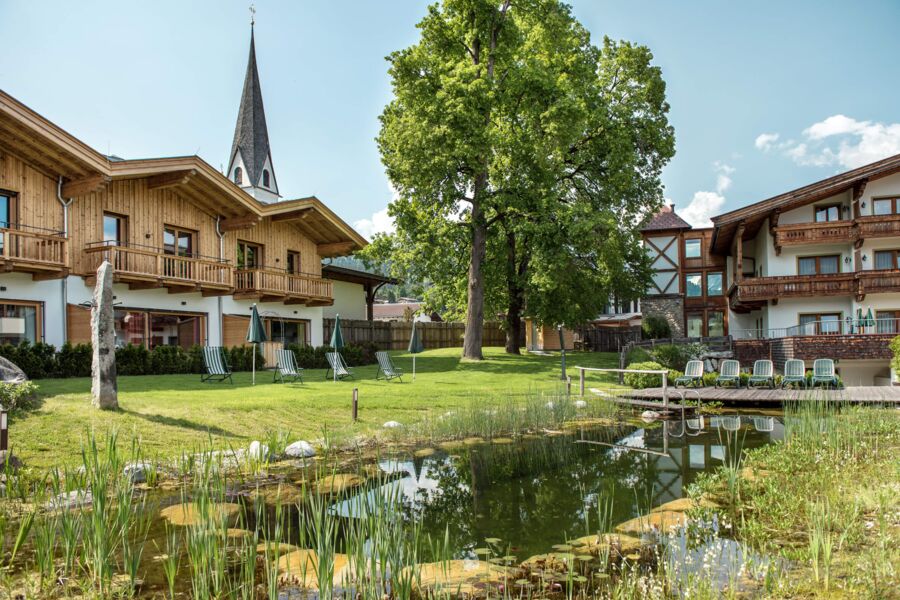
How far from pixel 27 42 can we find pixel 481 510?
48.9 feet

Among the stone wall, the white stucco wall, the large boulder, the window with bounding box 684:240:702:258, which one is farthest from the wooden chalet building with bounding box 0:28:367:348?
the window with bounding box 684:240:702:258

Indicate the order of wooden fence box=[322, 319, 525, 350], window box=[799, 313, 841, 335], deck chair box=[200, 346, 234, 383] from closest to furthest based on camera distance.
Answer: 1. deck chair box=[200, 346, 234, 383]
2. window box=[799, 313, 841, 335]
3. wooden fence box=[322, 319, 525, 350]

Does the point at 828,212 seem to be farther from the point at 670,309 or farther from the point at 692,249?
the point at 670,309

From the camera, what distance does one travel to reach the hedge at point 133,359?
46.6 feet

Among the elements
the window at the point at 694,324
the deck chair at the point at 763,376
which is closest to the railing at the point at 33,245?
the deck chair at the point at 763,376

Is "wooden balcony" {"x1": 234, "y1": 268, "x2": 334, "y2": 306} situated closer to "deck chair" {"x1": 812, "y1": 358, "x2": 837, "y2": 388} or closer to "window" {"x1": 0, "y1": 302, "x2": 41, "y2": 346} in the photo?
"window" {"x1": 0, "y1": 302, "x2": 41, "y2": 346}

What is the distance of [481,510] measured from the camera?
253 inches

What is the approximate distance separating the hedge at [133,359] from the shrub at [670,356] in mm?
11444

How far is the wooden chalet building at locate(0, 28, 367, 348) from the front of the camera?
50.8 feet

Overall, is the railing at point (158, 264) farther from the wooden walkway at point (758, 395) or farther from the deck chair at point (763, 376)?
the deck chair at point (763, 376)

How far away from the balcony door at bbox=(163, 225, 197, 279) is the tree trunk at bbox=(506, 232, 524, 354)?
12752mm

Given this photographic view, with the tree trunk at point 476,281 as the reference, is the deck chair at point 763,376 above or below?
below

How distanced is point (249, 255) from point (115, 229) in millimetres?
5562

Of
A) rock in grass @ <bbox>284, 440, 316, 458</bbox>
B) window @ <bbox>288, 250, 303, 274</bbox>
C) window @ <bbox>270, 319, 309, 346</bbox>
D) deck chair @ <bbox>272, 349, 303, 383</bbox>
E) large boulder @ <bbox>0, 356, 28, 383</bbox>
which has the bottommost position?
rock in grass @ <bbox>284, 440, 316, 458</bbox>
